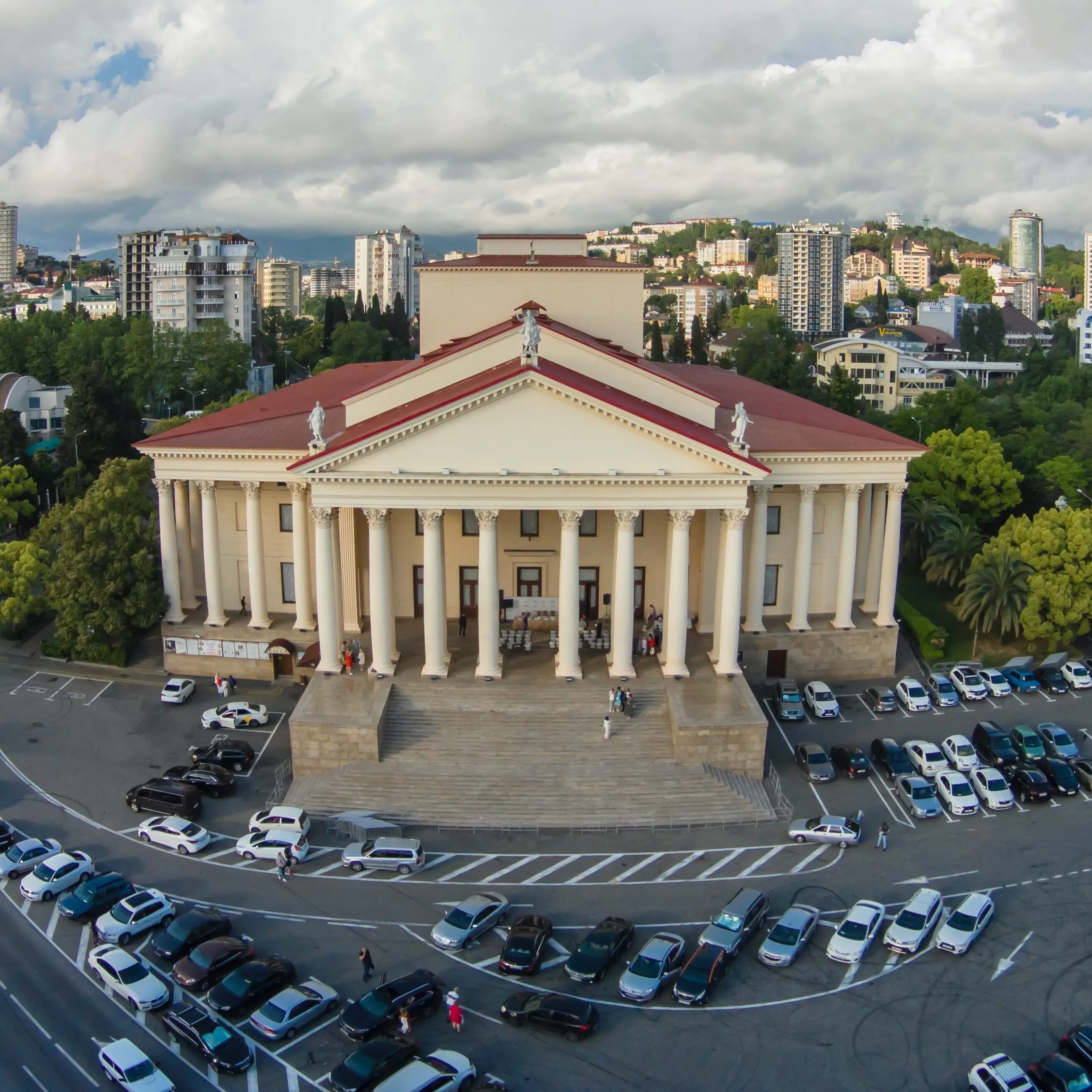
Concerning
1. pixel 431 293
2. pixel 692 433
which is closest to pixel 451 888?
pixel 692 433

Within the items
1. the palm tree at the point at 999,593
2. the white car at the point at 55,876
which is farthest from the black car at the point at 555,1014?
the palm tree at the point at 999,593

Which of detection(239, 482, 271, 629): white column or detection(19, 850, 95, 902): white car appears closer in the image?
detection(19, 850, 95, 902): white car

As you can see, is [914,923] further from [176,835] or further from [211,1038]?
[176,835]

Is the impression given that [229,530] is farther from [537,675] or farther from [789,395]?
[789,395]

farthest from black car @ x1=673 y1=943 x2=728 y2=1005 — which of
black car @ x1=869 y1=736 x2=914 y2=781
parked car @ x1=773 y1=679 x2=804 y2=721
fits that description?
parked car @ x1=773 y1=679 x2=804 y2=721

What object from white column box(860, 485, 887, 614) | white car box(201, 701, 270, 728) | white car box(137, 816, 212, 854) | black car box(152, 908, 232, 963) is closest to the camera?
black car box(152, 908, 232, 963)

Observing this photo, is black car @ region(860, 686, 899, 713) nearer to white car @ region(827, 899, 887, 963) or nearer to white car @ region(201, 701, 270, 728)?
white car @ region(827, 899, 887, 963)

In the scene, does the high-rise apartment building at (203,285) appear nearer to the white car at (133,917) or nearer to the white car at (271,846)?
the white car at (271,846)
